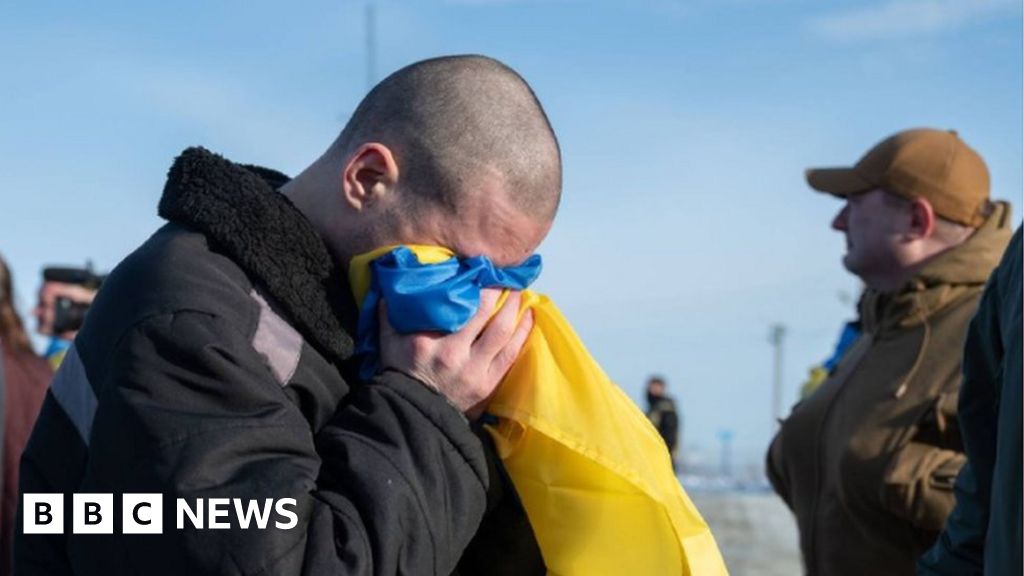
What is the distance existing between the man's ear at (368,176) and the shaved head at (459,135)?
22 mm

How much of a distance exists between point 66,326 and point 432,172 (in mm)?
4749

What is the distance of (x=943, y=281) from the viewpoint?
17.1 ft

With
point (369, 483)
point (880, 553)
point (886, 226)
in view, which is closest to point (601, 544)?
point (369, 483)

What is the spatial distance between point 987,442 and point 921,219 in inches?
96.8

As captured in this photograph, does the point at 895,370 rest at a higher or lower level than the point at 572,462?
lower

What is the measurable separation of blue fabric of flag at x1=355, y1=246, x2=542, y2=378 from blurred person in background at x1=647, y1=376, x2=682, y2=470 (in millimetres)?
13103

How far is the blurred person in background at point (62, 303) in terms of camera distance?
268 inches

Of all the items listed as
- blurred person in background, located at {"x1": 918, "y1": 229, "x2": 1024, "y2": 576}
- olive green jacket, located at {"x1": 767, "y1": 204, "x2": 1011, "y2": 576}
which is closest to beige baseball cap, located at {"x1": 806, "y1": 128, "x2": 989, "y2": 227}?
olive green jacket, located at {"x1": 767, "y1": 204, "x2": 1011, "y2": 576}

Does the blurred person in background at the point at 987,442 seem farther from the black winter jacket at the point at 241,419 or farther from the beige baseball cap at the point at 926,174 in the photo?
the beige baseball cap at the point at 926,174

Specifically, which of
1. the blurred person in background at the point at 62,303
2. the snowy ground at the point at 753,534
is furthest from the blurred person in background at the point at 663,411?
the blurred person in background at the point at 62,303

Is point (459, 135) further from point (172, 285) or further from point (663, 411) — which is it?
point (663, 411)

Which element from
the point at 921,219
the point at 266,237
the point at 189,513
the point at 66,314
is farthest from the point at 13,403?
the point at 921,219

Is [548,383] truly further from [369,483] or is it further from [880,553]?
[880,553]

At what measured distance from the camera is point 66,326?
680 centimetres
